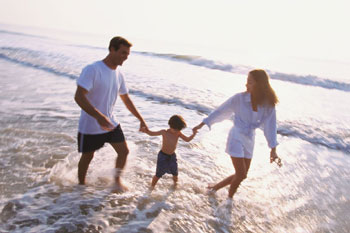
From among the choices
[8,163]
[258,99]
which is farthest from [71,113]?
[258,99]

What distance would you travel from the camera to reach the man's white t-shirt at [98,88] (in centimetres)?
317

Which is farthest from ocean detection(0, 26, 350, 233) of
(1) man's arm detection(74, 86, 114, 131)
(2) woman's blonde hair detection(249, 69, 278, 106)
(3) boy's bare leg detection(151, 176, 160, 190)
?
(2) woman's blonde hair detection(249, 69, 278, 106)

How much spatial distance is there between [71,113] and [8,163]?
133 inches

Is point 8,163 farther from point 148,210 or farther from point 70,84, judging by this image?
point 70,84

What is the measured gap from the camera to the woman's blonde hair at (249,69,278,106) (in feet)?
12.1

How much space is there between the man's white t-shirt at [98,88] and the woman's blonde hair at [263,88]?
1.77 meters

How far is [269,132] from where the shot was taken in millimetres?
3939

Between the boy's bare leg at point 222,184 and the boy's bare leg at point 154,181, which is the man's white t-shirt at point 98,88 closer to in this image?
the boy's bare leg at point 154,181

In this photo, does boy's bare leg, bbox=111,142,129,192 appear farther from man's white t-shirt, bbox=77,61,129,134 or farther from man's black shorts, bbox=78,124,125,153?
man's white t-shirt, bbox=77,61,129,134

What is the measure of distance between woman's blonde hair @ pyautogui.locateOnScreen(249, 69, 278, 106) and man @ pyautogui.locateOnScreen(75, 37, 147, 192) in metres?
1.65

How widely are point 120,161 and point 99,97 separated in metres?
1.01

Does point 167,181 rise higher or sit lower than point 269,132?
lower

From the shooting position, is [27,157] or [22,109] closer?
[27,157]

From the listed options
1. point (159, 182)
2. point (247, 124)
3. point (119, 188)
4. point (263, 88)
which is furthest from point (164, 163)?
point (263, 88)
